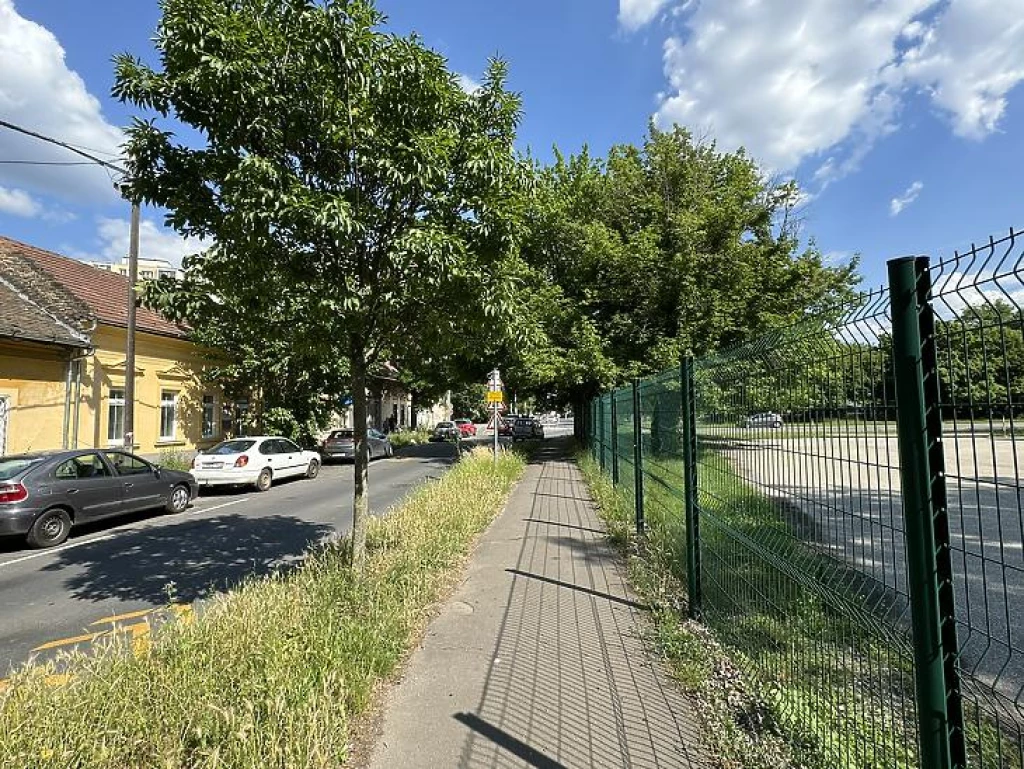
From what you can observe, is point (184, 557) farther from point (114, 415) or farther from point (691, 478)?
point (114, 415)

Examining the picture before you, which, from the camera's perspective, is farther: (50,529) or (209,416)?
(209,416)

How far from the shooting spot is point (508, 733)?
327 centimetres

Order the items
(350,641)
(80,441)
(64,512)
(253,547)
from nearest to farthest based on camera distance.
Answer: (350,641), (253,547), (64,512), (80,441)

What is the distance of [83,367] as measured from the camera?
16.7m

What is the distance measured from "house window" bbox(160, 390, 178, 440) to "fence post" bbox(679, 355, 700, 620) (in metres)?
20.1

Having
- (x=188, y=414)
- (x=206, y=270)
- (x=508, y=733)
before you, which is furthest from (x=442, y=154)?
(x=188, y=414)

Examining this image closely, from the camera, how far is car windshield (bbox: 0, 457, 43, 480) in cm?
896

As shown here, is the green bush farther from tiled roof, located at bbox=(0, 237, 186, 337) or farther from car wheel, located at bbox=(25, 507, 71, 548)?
car wheel, located at bbox=(25, 507, 71, 548)

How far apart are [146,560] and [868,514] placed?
8.54 meters

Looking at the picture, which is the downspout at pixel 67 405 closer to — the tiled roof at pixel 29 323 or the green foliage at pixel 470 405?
the tiled roof at pixel 29 323

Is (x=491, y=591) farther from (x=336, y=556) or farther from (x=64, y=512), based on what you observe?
(x=64, y=512)

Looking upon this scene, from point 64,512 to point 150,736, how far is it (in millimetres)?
8538

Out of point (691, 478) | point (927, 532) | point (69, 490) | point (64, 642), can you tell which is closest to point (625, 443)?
point (691, 478)

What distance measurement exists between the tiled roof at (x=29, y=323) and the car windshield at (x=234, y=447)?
4.71m
